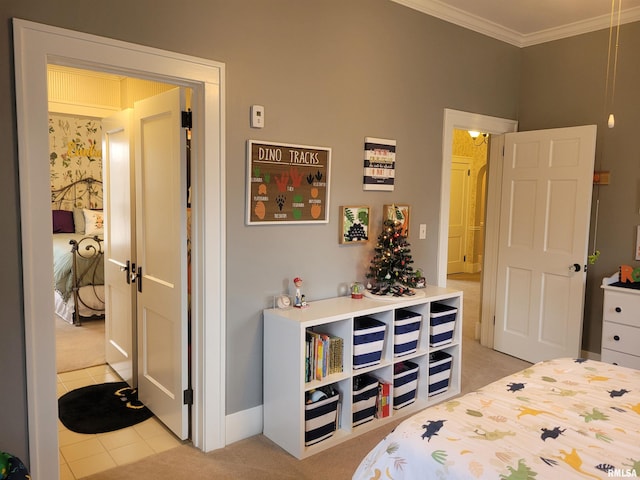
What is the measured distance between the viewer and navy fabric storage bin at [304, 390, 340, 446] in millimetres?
2650

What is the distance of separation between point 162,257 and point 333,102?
142 cm

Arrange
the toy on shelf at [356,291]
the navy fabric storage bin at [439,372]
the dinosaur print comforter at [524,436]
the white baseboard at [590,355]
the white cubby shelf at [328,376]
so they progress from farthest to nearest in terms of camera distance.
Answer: the white baseboard at [590,355] → the navy fabric storage bin at [439,372] → the toy on shelf at [356,291] → the white cubby shelf at [328,376] → the dinosaur print comforter at [524,436]

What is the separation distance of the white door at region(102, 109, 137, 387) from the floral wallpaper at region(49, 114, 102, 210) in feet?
13.4

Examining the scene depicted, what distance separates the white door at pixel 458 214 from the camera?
7992mm

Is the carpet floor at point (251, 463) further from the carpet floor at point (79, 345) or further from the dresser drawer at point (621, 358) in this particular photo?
the dresser drawer at point (621, 358)

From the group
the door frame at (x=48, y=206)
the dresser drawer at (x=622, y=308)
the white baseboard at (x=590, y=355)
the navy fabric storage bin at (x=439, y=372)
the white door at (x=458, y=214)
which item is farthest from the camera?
Result: the white door at (x=458, y=214)

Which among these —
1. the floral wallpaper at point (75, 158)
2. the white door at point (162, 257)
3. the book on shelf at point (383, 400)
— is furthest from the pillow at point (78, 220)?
the book on shelf at point (383, 400)

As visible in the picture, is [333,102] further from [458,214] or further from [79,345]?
[458,214]

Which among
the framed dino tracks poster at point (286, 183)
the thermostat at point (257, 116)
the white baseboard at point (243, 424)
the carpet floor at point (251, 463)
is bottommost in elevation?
the carpet floor at point (251, 463)

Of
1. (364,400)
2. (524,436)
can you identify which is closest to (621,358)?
(364,400)

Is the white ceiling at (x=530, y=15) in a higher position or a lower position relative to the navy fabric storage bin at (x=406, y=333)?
higher

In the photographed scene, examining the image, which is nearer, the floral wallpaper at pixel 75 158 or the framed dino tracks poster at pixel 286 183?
the framed dino tracks poster at pixel 286 183

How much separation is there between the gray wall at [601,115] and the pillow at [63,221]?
6350mm

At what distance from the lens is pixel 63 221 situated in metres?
7.09
